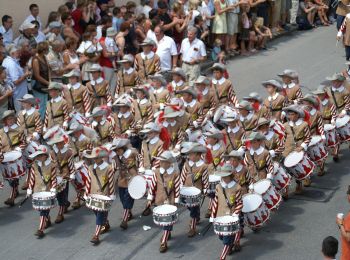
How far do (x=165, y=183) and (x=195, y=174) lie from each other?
606 mm

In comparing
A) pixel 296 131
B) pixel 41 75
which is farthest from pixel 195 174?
pixel 41 75

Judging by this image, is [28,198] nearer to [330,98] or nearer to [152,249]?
[152,249]

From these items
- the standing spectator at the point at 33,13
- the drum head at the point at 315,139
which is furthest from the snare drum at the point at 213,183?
the standing spectator at the point at 33,13

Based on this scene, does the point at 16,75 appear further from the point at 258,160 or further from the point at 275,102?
the point at 258,160

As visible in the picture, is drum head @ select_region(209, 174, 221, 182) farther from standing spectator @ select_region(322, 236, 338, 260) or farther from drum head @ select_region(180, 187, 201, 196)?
standing spectator @ select_region(322, 236, 338, 260)

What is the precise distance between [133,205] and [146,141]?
49.0 inches

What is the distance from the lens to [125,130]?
62.5ft

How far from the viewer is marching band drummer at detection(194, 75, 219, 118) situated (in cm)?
1988

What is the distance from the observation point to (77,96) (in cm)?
2019

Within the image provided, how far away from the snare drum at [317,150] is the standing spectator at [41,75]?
6187 millimetres

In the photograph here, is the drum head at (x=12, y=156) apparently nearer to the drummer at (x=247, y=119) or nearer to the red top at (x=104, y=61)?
the drummer at (x=247, y=119)

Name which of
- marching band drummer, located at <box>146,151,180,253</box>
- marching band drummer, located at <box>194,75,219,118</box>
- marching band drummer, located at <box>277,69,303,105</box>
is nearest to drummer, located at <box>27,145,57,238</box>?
marching band drummer, located at <box>146,151,180,253</box>

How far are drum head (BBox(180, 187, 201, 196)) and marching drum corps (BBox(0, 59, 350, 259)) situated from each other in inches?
0.7

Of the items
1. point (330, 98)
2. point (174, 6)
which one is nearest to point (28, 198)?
point (330, 98)
